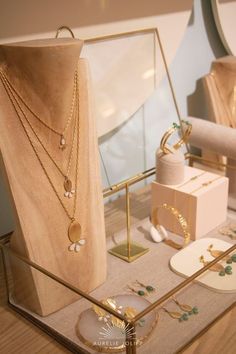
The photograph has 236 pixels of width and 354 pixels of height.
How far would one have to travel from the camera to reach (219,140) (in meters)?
0.79

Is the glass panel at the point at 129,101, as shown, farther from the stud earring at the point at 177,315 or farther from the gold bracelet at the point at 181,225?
the stud earring at the point at 177,315

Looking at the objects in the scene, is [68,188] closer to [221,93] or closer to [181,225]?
[181,225]

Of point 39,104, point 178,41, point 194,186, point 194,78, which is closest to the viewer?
point 39,104

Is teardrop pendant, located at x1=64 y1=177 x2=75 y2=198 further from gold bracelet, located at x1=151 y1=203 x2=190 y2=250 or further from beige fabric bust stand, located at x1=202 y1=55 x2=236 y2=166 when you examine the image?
beige fabric bust stand, located at x1=202 y1=55 x2=236 y2=166

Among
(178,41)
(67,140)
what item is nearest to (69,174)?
(67,140)

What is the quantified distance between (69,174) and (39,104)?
0.30 ft

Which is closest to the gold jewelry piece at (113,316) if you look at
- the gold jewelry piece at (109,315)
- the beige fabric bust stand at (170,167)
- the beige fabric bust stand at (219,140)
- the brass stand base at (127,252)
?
the gold jewelry piece at (109,315)

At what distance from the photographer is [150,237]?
28.2 inches

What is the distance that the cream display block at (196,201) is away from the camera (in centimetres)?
70

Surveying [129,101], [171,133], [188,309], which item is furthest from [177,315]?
[129,101]

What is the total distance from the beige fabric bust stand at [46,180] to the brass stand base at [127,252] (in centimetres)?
6

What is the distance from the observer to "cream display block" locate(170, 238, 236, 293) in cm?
58

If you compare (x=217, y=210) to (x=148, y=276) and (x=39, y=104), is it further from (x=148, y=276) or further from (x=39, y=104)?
(x=39, y=104)

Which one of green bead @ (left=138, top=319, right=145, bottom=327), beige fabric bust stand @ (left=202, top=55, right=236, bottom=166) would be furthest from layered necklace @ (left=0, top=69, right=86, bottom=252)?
beige fabric bust stand @ (left=202, top=55, right=236, bottom=166)
